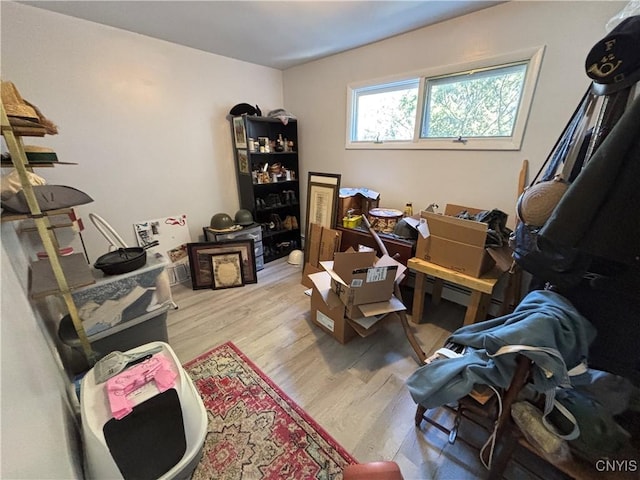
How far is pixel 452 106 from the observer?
83.7 inches

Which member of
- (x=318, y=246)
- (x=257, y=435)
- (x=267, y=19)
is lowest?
(x=257, y=435)

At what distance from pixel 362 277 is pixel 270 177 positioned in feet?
6.74

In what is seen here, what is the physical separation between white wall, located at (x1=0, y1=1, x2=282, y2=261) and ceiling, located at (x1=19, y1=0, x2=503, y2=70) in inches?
6.1

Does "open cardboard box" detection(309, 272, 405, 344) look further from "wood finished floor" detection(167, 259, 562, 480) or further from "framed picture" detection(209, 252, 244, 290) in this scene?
"framed picture" detection(209, 252, 244, 290)

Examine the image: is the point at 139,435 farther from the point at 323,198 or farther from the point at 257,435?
the point at 323,198

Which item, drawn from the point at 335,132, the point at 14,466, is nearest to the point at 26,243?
the point at 14,466

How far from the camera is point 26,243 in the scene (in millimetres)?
1518

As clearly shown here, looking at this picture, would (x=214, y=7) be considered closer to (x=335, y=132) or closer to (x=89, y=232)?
(x=335, y=132)

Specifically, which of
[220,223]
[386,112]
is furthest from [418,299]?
[220,223]

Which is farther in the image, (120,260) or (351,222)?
(351,222)

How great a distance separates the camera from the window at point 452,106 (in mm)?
1815

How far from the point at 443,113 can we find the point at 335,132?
115 cm

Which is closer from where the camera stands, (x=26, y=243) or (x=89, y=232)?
(x=26, y=243)

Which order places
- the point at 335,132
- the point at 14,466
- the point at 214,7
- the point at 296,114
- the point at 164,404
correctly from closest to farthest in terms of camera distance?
the point at 14,466 → the point at 164,404 → the point at 214,7 → the point at 335,132 → the point at 296,114
